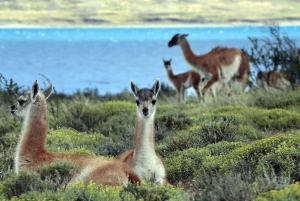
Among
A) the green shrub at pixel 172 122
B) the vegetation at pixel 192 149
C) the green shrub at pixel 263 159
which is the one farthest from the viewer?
the green shrub at pixel 172 122

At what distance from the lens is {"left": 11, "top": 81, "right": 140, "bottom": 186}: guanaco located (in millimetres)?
6348

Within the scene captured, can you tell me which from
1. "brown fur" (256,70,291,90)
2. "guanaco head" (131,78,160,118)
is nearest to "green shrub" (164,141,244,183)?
"guanaco head" (131,78,160,118)

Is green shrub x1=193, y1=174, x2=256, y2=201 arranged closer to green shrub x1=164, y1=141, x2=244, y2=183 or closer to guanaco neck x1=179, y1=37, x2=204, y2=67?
green shrub x1=164, y1=141, x2=244, y2=183

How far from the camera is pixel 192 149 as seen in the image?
927 centimetres

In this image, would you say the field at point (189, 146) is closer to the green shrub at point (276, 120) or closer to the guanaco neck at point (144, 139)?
the green shrub at point (276, 120)

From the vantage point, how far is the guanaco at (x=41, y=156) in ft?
20.8

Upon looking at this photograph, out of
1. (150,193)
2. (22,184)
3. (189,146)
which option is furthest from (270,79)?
(22,184)

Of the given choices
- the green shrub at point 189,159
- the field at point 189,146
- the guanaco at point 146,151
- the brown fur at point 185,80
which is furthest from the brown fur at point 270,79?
the guanaco at point 146,151

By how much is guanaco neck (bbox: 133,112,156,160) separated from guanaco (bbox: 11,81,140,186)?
73 centimetres

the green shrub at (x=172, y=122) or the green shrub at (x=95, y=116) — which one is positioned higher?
the green shrub at (x=95, y=116)

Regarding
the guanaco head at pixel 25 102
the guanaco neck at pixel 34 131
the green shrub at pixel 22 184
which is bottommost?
the green shrub at pixel 22 184

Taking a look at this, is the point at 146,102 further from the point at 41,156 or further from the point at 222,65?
the point at 222,65

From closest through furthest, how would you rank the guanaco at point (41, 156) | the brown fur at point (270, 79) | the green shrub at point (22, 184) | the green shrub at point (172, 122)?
the green shrub at point (22, 184), the guanaco at point (41, 156), the green shrub at point (172, 122), the brown fur at point (270, 79)

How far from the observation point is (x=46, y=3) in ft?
461
